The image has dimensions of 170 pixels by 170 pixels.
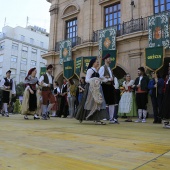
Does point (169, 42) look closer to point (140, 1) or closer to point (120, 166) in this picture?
point (140, 1)

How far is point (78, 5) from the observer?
16.7m

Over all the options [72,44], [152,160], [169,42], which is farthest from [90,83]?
[72,44]

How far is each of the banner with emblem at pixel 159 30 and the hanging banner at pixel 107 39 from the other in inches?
94.7

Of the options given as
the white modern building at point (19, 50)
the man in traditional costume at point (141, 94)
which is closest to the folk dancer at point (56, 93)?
the man in traditional costume at point (141, 94)

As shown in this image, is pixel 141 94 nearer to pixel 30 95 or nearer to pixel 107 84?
pixel 107 84

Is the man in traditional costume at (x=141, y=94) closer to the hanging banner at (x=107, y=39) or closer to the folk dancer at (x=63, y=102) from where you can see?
the folk dancer at (x=63, y=102)

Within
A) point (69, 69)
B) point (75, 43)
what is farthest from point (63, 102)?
point (75, 43)

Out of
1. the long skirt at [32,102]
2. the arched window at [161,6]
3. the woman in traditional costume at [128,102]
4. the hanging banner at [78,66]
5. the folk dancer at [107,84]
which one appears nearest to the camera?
the folk dancer at [107,84]

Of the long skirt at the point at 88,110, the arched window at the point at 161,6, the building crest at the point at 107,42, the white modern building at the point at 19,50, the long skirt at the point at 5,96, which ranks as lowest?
the long skirt at the point at 88,110

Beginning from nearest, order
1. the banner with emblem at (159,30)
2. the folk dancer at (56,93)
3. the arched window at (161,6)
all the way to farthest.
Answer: the folk dancer at (56,93) < the banner with emblem at (159,30) < the arched window at (161,6)

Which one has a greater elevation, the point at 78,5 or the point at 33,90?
the point at 78,5

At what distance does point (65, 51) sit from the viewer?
16.3m

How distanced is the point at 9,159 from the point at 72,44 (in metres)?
15.8

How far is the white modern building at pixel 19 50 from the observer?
129ft
